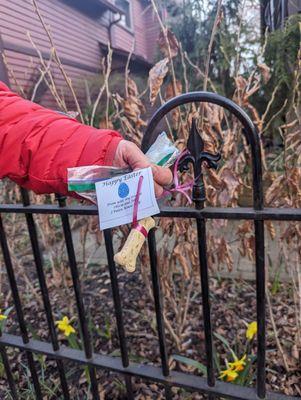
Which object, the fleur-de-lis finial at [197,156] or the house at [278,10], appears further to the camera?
the house at [278,10]

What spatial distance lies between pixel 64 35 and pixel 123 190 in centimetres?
101

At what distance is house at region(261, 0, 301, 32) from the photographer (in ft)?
6.56

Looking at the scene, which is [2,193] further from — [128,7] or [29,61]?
[128,7]

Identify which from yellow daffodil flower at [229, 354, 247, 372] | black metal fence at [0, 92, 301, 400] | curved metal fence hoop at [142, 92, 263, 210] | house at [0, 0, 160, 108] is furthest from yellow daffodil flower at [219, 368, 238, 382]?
house at [0, 0, 160, 108]

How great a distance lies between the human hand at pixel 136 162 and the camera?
0.78 metres

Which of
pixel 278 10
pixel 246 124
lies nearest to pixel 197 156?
pixel 246 124

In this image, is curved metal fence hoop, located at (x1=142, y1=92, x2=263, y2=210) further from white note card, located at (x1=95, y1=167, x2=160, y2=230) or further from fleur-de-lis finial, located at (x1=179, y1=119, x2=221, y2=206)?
white note card, located at (x1=95, y1=167, x2=160, y2=230)

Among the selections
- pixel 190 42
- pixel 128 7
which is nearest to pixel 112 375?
pixel 128 7

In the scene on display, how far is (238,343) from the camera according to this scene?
67.1 inches

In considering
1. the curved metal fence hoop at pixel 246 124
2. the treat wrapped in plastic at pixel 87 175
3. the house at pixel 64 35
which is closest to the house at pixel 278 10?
the house at pixel 64 35

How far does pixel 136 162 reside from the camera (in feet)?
2.56

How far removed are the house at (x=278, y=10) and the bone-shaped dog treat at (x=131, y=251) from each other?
181 cm

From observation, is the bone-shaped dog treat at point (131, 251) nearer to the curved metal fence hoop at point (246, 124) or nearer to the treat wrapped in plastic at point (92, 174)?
the treat wrapped in plastic at point (92, 174)

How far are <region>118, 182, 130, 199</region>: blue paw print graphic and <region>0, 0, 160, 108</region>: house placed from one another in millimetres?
674
